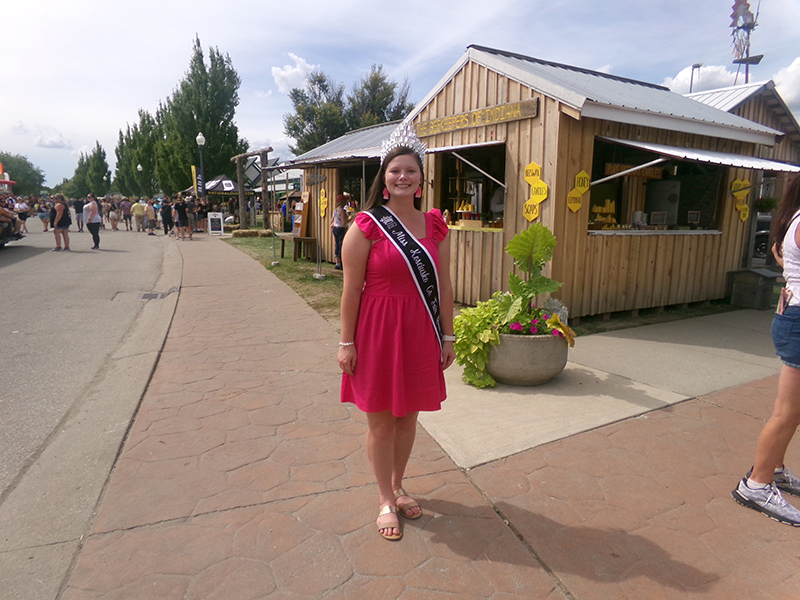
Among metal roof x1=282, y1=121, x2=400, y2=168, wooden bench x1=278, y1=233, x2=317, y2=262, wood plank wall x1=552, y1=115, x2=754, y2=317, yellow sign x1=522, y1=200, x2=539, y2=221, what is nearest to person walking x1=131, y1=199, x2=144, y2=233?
metal roof x1=282, y1=121, x2=400, y2=168

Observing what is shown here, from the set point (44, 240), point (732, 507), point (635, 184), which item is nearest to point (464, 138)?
point (635, 184)

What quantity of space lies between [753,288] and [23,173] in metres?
134

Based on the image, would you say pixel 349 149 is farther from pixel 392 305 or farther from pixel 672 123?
pixel 392 305

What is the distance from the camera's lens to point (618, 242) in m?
7.36

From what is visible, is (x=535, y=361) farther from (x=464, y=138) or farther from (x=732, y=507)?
(x=464, y=138)

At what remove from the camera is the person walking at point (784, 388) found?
8.80 ft

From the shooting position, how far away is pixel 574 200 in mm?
6652

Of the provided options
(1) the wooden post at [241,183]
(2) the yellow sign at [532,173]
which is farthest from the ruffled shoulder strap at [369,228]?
(1) the wooden post at [241,183]

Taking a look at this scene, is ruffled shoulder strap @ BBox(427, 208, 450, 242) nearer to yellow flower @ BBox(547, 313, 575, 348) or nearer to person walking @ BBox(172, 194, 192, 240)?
yellow flower @ BBox(547, 313, 575, 348)

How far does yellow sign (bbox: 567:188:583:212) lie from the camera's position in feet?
21.7

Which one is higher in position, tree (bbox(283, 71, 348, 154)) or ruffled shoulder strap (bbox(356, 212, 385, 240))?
tree (bbox(283, 71, 348, 154))

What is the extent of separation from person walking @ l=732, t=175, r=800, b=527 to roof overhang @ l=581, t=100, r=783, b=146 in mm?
3729

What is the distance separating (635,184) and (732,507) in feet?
25.4

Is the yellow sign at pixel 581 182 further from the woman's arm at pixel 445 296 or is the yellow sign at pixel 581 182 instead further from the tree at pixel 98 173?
the tree at pixel 98 173
